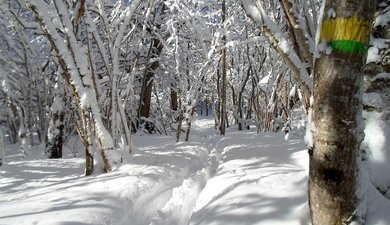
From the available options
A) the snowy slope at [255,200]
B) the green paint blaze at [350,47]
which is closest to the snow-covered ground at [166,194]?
the snowy slope at [255,200]

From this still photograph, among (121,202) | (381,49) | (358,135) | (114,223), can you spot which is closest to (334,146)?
(358,135)

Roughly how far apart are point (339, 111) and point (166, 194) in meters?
3.26

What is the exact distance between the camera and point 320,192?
164cm

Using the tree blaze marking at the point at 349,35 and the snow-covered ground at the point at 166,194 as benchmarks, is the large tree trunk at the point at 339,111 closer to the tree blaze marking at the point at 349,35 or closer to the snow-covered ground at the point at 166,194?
the tree blaze marking at the point at 349,35

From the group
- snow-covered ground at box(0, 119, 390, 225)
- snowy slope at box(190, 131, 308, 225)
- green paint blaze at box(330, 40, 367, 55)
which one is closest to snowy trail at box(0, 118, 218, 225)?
snow-covered ground at box(0, 119, 390, 225)

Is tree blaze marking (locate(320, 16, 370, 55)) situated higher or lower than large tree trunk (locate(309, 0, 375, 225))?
higher

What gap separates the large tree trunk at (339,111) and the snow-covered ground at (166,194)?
11.3 inches

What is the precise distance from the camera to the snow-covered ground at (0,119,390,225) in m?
2.53

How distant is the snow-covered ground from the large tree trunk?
0.29m

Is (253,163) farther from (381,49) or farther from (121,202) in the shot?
(381,49)

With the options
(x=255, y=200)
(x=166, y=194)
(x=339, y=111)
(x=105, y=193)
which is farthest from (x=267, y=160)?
(x=339, y=111)

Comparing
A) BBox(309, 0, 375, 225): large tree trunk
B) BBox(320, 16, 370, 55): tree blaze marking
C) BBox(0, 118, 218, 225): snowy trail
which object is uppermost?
BBox(320, 16, 370, 55): tree blaze marking

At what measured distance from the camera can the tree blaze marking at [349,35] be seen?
4.84ft

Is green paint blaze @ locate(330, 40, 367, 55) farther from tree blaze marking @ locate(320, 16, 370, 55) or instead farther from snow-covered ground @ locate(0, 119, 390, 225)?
snow-covered ground @ locate(0, 119, 390, 225)
